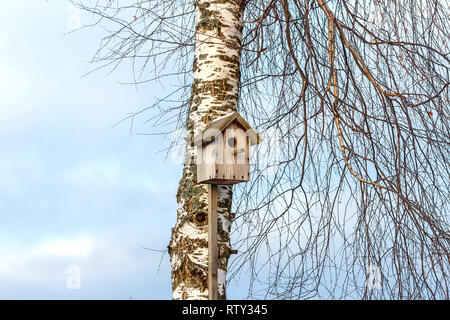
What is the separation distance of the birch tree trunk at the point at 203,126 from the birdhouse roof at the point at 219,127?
0.15 metres

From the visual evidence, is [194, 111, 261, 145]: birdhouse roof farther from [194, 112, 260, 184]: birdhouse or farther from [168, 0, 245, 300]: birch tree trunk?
[168, 0, 245, 300]: birch tree trunk

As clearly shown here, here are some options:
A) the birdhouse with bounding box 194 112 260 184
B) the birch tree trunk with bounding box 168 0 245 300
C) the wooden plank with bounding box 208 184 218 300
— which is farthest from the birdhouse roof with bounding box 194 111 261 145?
the wooden plank with bounding box 208 184 218 300

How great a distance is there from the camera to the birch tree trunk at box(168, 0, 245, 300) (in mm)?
2943

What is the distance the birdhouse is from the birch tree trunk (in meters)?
0.14

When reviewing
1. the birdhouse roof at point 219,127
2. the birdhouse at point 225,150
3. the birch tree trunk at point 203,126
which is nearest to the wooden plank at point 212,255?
the birch tree trunk at point 203,126

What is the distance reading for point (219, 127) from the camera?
2.86 meters

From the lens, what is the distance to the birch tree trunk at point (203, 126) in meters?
2.94

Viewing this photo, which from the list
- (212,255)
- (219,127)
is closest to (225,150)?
(219,127)

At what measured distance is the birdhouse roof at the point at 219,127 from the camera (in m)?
2.86

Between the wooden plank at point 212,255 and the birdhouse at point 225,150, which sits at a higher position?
the birdhouse at point 225,150

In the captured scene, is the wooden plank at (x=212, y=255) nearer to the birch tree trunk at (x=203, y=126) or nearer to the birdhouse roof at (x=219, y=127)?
the birch tree trunk at (x=203, y=126)

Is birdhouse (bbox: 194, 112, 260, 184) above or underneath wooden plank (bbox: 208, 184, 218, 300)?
above
